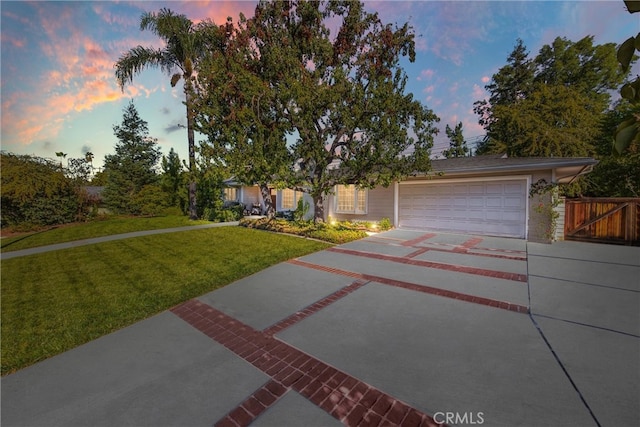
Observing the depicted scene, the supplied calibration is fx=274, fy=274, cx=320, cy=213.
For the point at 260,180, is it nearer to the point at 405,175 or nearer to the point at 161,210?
the point at 405,175

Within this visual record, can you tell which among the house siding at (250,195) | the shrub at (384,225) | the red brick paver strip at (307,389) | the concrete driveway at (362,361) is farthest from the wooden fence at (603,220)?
the house siding at (250,195)

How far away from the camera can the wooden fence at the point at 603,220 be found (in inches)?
358

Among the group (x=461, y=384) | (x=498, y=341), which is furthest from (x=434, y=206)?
(x=461, y=384)

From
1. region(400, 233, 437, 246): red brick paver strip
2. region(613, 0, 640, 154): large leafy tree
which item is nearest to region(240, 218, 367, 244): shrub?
region(400, 233, 437, 246): red brick paver strip

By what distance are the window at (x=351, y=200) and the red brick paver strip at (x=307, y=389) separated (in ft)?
34.9

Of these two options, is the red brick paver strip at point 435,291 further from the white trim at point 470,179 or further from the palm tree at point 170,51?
the palm tree at point 170,51

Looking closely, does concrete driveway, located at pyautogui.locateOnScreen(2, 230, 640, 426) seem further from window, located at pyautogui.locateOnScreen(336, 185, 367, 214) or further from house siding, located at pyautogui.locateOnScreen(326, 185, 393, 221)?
window, located at pyautogui.locateOnScreen(336, 185, 367, 214)

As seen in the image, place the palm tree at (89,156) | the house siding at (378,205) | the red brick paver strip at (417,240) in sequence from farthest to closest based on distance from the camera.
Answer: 1. the palm tree at (89,156)
2. the house siding at (378,205)
3. the red brick paver strip at (417,240)

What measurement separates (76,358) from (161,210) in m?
19.2

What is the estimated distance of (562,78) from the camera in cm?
2275

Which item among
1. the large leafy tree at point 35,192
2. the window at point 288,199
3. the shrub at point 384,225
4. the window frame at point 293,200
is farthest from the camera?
the window at point 288,199

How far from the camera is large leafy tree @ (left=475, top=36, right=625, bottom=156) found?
1734 cm

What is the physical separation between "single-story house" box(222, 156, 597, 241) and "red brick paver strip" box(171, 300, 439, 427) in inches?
318

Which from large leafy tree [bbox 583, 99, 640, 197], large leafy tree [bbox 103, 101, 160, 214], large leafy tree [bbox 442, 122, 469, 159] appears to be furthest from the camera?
large leafy tree [bbox 442, 122, 469, 159]
